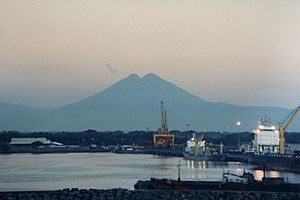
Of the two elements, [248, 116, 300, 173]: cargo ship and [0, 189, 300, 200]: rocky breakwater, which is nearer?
[0, 189, 300, 200]: rocky breakwater

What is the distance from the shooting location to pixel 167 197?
468 inches

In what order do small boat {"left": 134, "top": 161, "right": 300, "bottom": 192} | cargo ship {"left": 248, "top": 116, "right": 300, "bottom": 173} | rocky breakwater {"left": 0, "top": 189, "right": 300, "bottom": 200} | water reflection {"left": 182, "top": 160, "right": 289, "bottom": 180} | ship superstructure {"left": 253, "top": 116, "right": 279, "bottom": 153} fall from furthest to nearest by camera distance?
ship superstructure {"left": 253, "top": 116, "right": 279, "bottom": 153} < cargo ship {"left": 248, "top": 116, "right": 300, "bottom": 173} < water reflection {"left": 182, "top": 160, "right": 289, "bottom": 180} < small boat {"left": 134, "top": 161, "right": 300, "bottom": 192} < rocky breakwater {"left": 0, "top": 189, "right": 300, "bottom": 200}

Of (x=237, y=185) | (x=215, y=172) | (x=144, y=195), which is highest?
(x=215, y=172)

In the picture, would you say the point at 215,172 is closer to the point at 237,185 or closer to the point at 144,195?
the point at 237,185

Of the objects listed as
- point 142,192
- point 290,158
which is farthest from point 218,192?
point 290,158

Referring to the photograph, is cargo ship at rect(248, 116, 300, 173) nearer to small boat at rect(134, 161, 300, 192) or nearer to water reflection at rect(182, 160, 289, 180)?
water reflection at rect(182, 160, 289, 180)

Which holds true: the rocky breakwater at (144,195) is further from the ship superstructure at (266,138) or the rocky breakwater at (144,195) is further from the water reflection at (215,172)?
the ship superstructure at (266,138)

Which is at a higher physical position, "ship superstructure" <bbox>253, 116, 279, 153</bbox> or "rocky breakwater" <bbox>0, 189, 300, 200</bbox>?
"ship superstructure" <bbox>253, 116, 279, 153</bbox>

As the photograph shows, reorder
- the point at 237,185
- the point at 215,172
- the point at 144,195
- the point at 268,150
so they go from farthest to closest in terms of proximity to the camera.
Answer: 1. the point at 268,150
2. the point at 215,172
3. the point at 237,185
4. the point at 144,195

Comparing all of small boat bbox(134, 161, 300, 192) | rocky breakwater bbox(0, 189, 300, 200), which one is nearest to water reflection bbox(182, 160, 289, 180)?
small boat bbox(134, 161, 300, 192)

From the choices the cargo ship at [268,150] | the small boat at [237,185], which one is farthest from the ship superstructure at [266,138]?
the small boat at [237,185]

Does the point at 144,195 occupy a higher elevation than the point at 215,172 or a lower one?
lower

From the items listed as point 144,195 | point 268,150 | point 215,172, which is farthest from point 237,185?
point 268,150

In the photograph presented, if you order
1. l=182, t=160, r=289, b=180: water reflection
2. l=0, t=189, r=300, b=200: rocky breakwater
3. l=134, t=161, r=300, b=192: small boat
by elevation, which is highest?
l=182, t=160, r=289, b=180: water reflection
